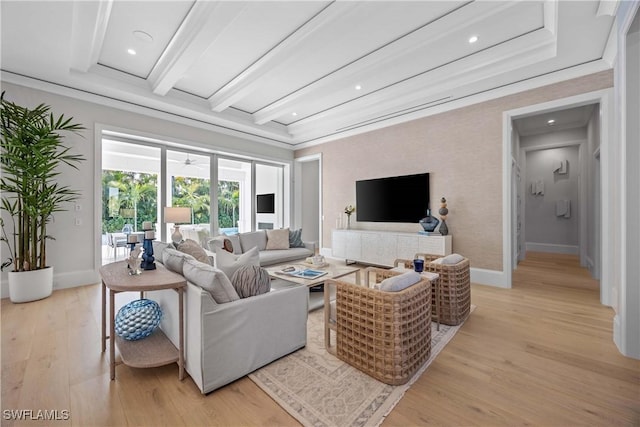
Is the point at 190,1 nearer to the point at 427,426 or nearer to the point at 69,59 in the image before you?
the point at 69,59

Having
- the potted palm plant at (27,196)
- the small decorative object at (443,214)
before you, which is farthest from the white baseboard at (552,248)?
the potted palm plant at (27,196)

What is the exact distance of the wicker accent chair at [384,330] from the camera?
1695 millimetres

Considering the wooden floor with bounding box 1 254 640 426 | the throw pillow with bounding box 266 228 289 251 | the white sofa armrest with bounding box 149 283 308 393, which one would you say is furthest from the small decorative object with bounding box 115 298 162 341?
the throw pillow with bounding box 266 228 289 251

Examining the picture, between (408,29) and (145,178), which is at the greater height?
(408,29)

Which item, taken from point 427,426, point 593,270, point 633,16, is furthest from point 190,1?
point 593,270

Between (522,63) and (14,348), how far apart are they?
18.9 feet

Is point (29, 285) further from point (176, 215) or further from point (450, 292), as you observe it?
point (450, 292)

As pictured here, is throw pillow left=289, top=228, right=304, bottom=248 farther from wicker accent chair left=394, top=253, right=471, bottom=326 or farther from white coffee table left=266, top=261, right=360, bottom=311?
wicker accent chair left=394, top=253, right=471, bottom=326

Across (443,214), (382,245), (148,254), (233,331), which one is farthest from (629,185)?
(148,254)

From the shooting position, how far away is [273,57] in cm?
322

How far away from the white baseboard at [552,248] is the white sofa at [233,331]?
7250 mm

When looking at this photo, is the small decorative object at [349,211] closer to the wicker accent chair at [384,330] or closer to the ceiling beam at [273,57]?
the ceiling beam at [273,57]

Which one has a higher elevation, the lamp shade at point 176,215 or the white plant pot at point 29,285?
the lamp shade at point 176,215

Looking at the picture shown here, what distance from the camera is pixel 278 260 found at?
4.31 meters
